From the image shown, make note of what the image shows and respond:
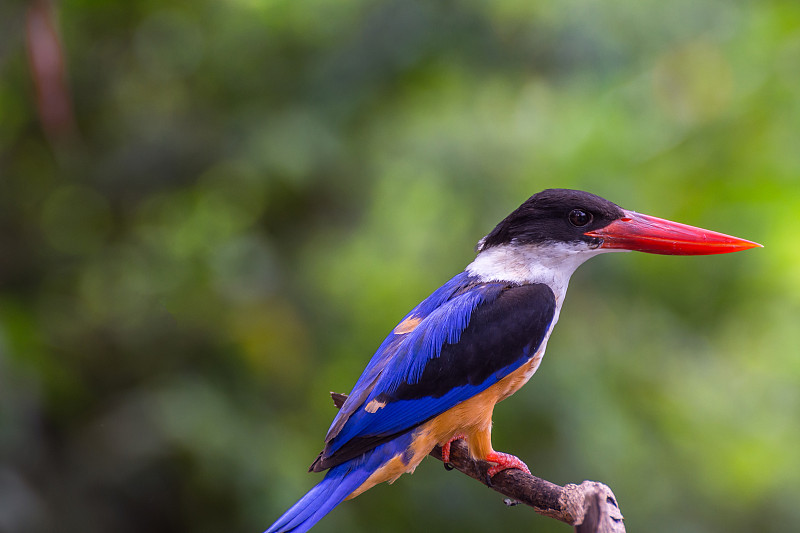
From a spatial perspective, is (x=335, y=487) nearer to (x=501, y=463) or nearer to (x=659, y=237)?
(x=501, y=463)

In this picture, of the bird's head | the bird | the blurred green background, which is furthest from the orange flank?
the blurred green background

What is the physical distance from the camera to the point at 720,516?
3586 millimetres

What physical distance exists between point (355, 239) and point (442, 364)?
5.89ft

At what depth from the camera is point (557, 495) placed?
1.90m

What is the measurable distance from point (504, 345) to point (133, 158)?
302 centimetres

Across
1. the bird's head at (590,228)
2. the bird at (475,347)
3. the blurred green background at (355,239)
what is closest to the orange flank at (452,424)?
the bird at (475,347)

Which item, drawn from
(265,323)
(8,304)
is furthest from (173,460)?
(8,304)

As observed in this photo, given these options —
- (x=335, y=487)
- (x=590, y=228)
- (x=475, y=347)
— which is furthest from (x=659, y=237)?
(x=335, y=487)

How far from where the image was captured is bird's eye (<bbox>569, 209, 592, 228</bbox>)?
2.25 meters

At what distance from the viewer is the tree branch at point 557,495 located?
1.64 meters

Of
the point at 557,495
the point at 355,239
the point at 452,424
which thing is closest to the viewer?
the point at 557,495

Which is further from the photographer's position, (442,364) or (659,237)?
(659,237)

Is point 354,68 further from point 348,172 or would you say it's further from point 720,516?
point 720,516

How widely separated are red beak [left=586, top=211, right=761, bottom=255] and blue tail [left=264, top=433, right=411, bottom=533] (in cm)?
81
